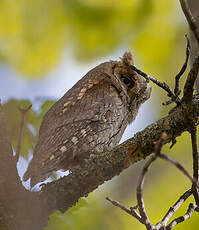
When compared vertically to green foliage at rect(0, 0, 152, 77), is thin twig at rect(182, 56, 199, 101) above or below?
below

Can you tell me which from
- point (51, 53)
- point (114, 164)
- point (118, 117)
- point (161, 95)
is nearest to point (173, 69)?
point (161, 95)

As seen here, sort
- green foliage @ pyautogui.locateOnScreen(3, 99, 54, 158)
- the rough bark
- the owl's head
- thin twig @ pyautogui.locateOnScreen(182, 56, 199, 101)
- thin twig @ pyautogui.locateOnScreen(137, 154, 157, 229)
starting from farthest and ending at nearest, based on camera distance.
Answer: the owl's head
green foliage @ pyautogui.locateOnScreen(3, 99, 54, 158)
the rough bark
thin twig @ pyautogui.locateOnScreen(182, 56, 199, 101)
thin twig @ pyautogui.locateOnScreen(137, 154, 157, 229)

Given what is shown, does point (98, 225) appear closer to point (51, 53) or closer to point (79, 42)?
point (79, 42)

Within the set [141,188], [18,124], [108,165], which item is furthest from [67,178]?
Answer: [141,188]

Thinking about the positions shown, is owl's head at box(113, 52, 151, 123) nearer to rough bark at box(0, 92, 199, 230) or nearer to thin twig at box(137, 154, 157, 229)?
rough bark at box(0, 92, 199, 230)

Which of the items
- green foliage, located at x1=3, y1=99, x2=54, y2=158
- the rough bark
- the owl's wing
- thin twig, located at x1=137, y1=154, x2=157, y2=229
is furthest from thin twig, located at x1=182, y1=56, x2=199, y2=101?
green foliage, located at x1=3, y1=99, x2=54, y2=158

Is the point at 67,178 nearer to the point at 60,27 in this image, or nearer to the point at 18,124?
the point at 18,124
